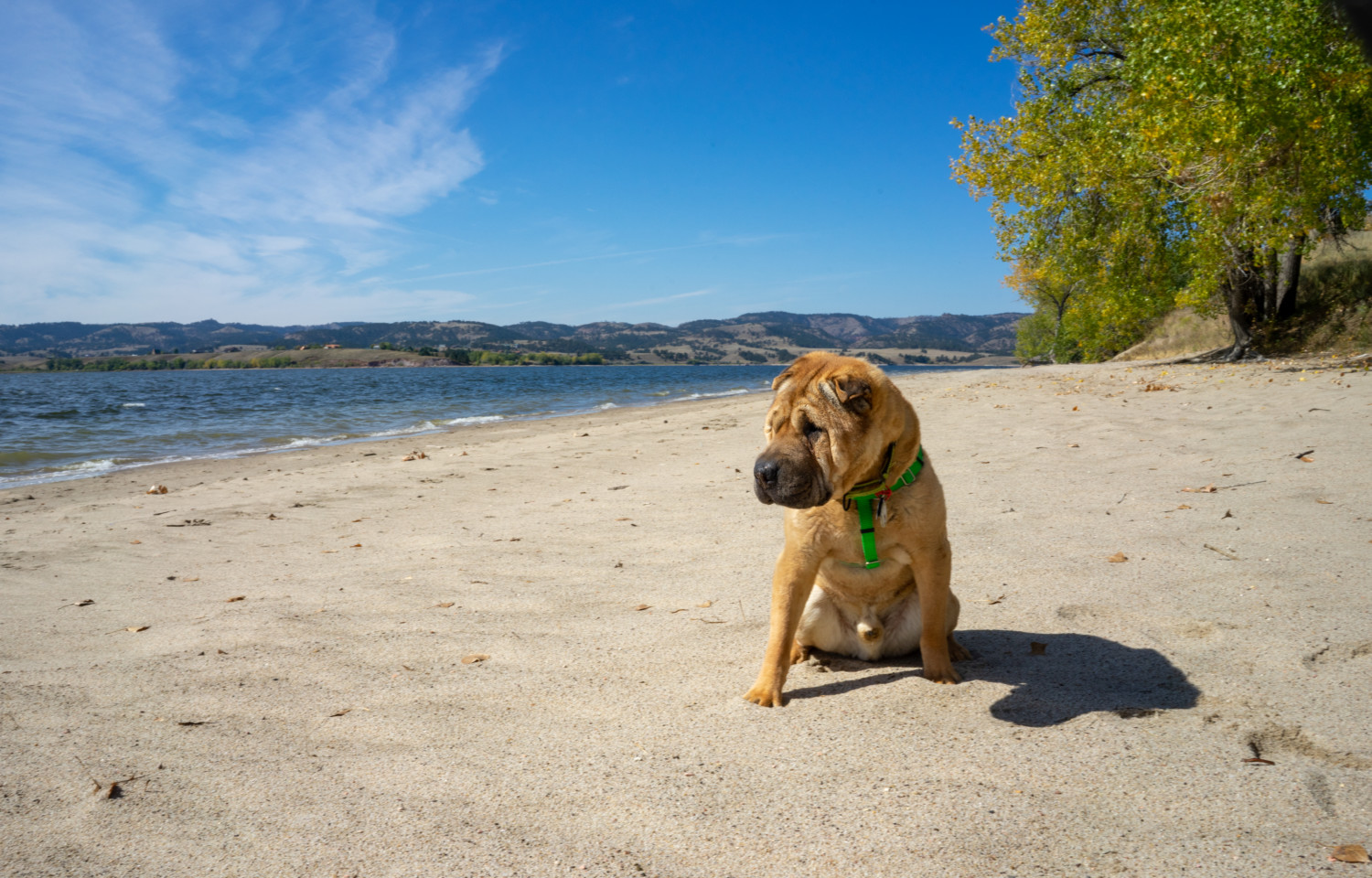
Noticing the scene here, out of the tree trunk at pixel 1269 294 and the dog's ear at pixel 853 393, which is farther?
the tree trunk at pixel 1269 294

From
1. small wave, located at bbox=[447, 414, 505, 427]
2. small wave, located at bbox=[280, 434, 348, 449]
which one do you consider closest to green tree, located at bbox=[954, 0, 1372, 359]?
small wave, located at bbox=[447, 414, 505, 427]

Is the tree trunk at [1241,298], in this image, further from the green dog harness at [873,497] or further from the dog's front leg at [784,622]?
the dog's front leg at [784,622]

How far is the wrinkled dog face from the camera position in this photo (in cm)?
292

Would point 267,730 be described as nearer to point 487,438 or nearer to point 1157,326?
point 487,438

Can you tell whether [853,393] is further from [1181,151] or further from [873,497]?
[1181,151]

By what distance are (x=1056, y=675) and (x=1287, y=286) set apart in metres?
23.4

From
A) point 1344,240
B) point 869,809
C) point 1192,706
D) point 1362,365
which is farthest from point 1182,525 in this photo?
point 1344,240

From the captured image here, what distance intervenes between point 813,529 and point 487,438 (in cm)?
1686

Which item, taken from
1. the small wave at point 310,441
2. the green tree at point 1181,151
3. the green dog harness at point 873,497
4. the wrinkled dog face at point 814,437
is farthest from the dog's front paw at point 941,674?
the small wave at point 310,441

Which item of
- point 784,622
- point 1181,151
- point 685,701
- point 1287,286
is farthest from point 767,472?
point 1287,286

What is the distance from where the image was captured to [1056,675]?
356 cm

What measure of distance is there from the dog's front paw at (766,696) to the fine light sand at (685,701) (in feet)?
0.39

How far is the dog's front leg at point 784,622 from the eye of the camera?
3.46 m

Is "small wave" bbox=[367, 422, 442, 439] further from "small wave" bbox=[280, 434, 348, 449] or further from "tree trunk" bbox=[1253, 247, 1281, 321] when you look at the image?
"tree trunk" bbox=[1253, 247, 1281, 321]
